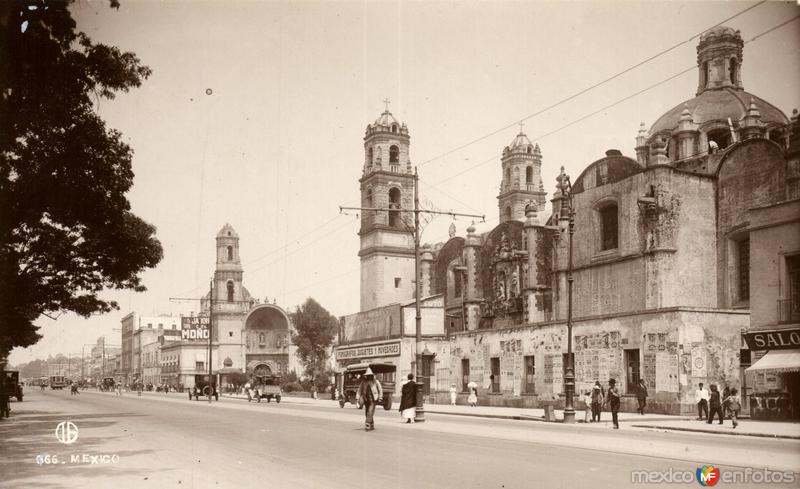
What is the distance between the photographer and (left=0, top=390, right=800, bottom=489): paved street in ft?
36.1

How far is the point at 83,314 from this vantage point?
27.9 metres

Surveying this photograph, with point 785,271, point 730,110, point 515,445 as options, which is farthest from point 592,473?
point 730,110

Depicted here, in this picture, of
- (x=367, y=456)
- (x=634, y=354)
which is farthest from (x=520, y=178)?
(x=367, y=456)

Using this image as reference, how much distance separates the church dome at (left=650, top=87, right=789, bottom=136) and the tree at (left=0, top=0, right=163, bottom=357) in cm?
3266

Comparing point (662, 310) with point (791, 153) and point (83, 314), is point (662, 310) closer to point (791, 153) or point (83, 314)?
point (791, 153)

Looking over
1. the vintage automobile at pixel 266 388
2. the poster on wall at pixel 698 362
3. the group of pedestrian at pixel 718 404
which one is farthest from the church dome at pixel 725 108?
the vintage automobile at pixel 266 388

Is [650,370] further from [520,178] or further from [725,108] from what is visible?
[520,178]

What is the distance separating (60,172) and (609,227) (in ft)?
85.6

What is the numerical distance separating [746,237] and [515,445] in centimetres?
2259

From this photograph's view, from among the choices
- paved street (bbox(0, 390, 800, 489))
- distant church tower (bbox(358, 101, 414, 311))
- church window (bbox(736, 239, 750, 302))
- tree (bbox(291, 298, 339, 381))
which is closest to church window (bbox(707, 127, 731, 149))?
church window (bbox(736, 239, 750, 302))

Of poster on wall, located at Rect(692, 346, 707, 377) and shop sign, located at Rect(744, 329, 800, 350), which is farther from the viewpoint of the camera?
poster on wall, located at Rect(692, 346, 707, 377)

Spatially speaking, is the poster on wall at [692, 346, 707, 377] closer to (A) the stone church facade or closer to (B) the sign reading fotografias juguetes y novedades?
(A) the stone church facade

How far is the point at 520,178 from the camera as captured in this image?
252ft

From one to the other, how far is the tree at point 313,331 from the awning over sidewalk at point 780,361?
188 ft
